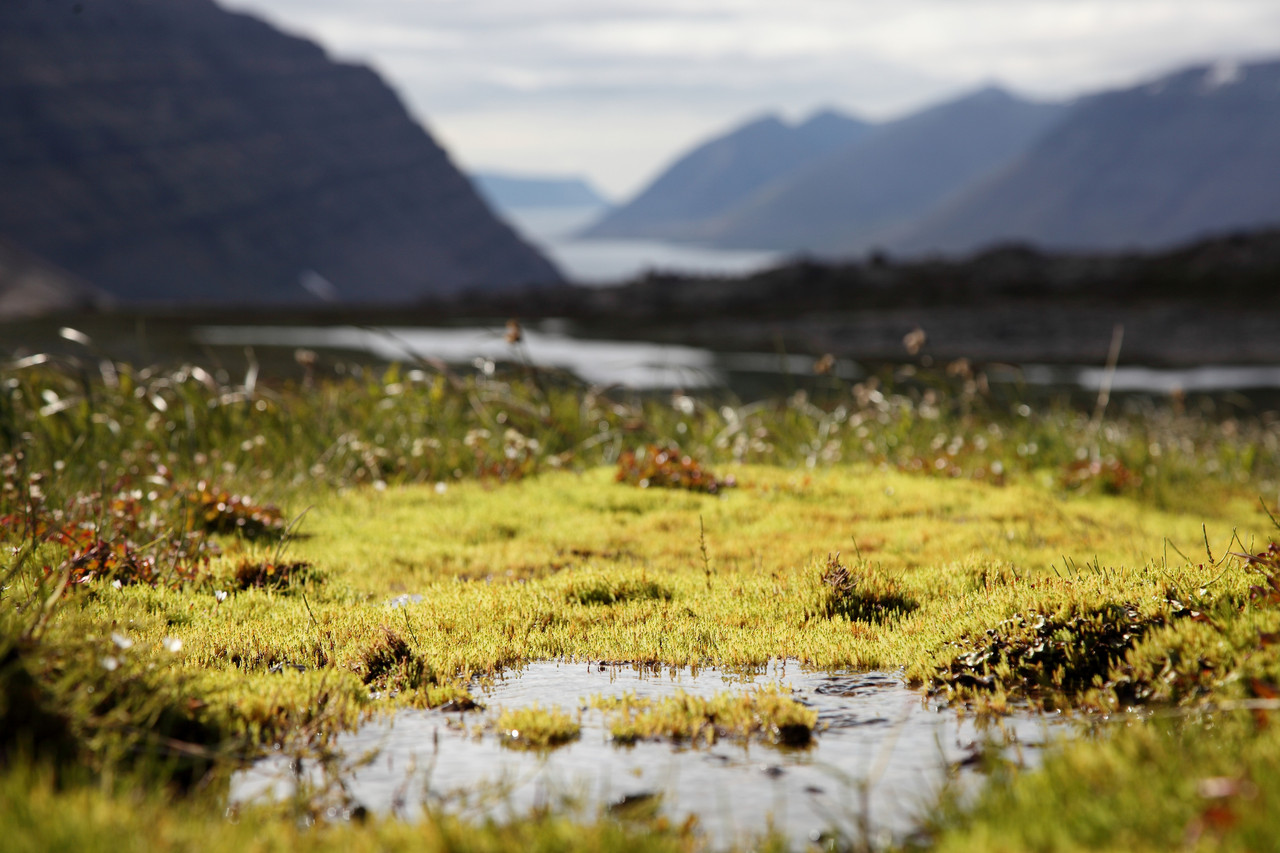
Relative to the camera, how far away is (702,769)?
177 inches

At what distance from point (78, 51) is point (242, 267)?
4155cm

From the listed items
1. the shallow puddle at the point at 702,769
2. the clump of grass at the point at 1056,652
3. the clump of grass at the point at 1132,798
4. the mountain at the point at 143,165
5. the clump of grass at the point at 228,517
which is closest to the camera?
the clump of grass at the point at 1132,798

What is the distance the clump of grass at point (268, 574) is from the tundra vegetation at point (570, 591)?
0.09ft

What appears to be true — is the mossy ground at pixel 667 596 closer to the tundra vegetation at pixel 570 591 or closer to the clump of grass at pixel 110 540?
the tundra vegetation at pixel 570 591

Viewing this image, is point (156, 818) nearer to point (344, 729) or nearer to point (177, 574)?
point (344, 729)

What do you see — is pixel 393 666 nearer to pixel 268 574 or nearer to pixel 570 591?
pixel 570 591

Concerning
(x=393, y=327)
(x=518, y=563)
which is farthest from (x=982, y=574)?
(x=393, y=327)

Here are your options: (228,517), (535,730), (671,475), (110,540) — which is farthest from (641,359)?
(535,730)

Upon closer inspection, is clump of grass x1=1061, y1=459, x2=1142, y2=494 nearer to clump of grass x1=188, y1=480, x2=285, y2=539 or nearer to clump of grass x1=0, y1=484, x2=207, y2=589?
clump of grass x1=188, y1=480, x2=285, y2=539

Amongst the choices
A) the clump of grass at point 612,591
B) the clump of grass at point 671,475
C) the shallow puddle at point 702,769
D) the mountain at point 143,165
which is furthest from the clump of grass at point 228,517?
the mountain at point 143,165

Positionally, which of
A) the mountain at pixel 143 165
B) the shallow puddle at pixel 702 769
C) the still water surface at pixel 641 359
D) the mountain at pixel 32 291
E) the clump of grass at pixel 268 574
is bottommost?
Result: the shallow puddle at pixel 702 769

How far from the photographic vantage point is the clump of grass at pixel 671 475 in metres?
11.6

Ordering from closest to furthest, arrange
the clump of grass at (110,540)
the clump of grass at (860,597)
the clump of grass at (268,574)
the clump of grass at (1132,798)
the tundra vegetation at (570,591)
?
the clump of grass at (1132,798)
the tundra vegetation at (570,591)
the clump of grass at (860,597)
the clump of grass at (110,540)
the clump of grass at (268,574)

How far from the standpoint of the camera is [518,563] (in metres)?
8.68
